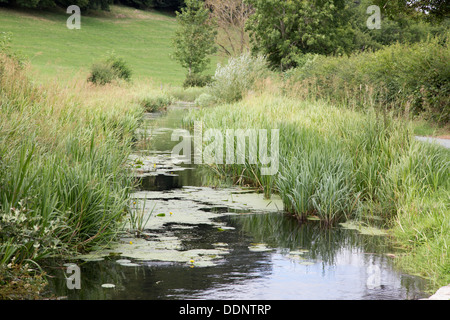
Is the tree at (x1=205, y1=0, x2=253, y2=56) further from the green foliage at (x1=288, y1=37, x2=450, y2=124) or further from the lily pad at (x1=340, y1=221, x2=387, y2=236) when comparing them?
the lily pad at (x1=340, y1=221, x2=387, y2=236)

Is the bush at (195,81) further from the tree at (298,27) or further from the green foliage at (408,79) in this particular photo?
the green foliage at (408,79)

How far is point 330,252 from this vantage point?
5.57m

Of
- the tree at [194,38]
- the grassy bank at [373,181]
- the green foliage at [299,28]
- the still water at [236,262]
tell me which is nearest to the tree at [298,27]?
the green foliage at [299,28]

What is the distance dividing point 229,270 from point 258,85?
1213 cm

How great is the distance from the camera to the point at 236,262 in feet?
16.8

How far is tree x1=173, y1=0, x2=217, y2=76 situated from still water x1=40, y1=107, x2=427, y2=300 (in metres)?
33.3

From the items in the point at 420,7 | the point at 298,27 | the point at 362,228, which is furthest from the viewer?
the point at 298,27

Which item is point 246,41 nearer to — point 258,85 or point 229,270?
point 258,85

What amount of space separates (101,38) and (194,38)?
16464 mm

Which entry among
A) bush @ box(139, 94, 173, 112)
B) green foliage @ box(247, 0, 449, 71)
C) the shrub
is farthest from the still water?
green foliage @ box(247, 0, 449, 71)

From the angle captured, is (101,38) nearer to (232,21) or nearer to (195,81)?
(195,81)

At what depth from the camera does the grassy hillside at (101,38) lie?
43.2 metres

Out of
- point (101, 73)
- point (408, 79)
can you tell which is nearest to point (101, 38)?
point (101, 73)
